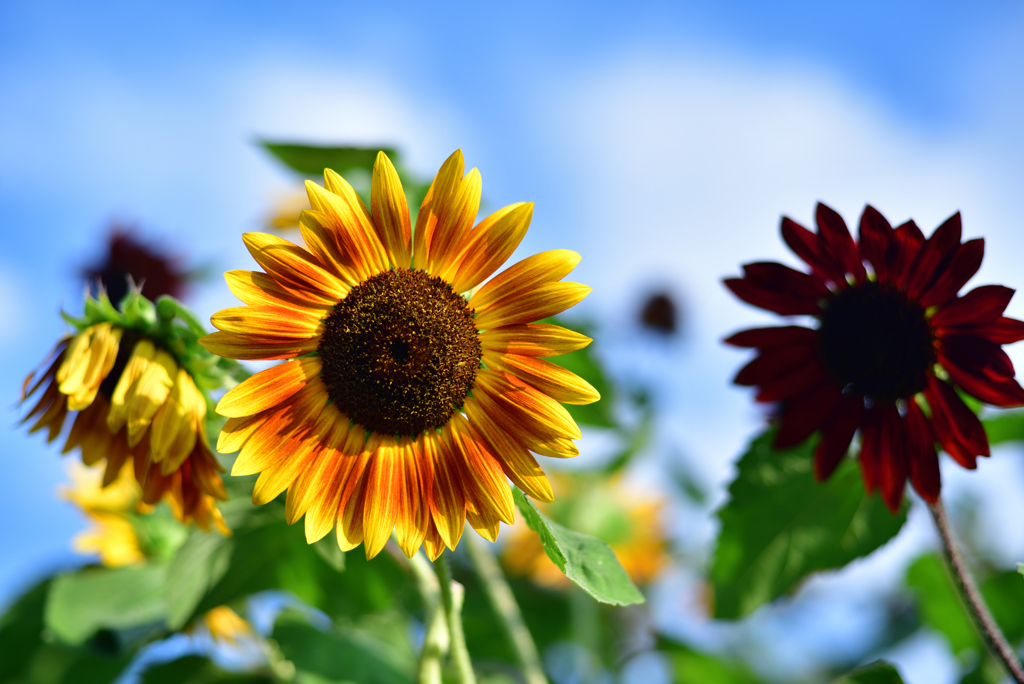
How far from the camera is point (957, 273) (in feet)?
4.44

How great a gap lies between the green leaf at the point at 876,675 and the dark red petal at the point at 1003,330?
0.58m

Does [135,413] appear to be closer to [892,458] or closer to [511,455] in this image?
[511,455]

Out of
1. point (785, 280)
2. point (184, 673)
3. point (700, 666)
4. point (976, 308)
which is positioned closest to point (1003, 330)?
point (976, 308)

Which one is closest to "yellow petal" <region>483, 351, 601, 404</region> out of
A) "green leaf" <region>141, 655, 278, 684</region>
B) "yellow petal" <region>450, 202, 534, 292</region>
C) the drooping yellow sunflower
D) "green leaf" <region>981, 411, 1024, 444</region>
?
the drooping yellow sunflower

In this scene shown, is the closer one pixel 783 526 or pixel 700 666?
pixel 783 526

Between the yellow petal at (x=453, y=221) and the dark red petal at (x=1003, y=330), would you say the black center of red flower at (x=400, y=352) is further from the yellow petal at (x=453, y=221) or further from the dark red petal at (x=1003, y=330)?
the dark red petal at (x=1003, y=330)

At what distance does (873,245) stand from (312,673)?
134cm

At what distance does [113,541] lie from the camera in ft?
7.89

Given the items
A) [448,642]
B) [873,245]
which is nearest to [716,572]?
[448,642]

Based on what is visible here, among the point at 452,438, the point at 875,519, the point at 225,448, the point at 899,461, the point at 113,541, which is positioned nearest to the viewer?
the point at 225,448

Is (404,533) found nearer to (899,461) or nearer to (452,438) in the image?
(452,438)

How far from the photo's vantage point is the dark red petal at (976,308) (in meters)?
1.30

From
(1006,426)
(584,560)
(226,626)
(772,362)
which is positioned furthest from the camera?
(226,626)

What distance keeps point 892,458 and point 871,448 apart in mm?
43
